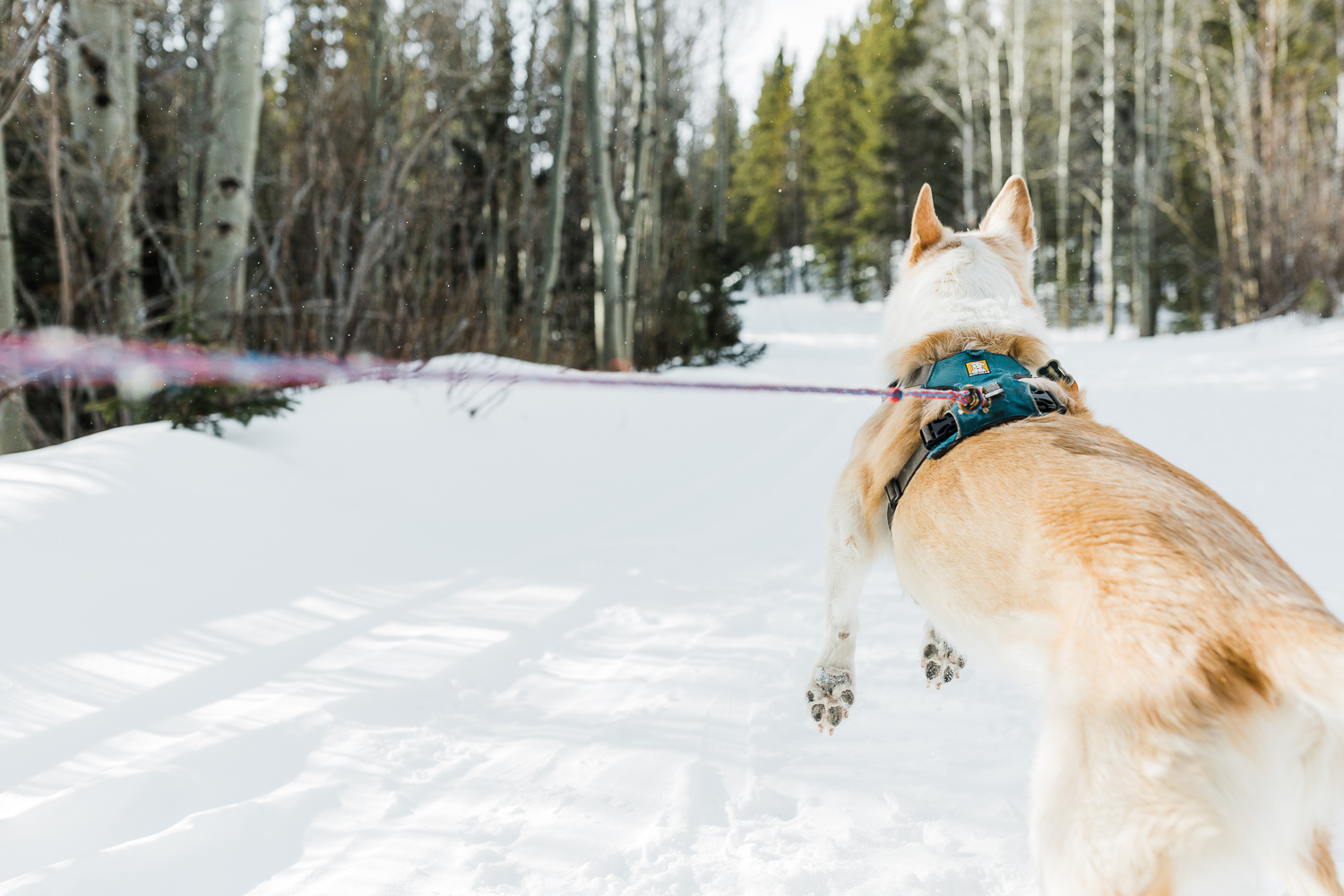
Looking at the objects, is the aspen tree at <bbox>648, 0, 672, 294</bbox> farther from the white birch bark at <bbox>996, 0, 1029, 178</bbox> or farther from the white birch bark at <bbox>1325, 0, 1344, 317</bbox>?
the white birch bark at <bbox>1325, 0, 1344, 317</bbox>

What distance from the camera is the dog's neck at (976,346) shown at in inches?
98.4

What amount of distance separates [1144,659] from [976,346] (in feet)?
4.88

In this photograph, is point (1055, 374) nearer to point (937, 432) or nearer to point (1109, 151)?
point (937, 432)

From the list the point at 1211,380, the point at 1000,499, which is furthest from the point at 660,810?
the point at 1211,380

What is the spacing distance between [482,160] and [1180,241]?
2471 cm

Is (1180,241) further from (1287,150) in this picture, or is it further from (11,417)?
(11,417)

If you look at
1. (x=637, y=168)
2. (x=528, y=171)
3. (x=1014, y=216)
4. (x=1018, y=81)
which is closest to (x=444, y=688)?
(x=1014, y=216)

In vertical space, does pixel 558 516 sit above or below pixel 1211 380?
below

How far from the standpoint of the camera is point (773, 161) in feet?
146

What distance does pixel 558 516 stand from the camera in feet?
15.7

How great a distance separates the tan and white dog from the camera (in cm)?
116

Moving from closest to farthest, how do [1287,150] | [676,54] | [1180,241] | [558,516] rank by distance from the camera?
[558,516] → [1287,150] → [676,54] → [1180,241]

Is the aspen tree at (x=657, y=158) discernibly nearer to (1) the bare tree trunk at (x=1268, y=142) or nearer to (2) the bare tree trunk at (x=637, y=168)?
(2) the bare tree trunk at (x=637, y=168)

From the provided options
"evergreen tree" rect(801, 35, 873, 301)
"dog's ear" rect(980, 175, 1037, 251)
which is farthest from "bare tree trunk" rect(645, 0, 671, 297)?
"evergreen tree" rect(801, 35, 873, 301)
